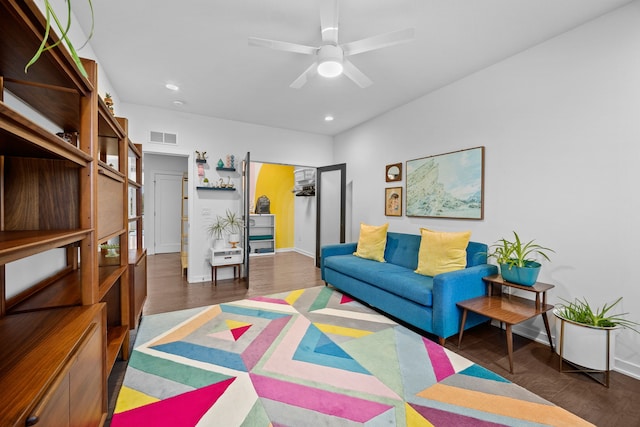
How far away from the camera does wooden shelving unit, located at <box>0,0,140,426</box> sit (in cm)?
87

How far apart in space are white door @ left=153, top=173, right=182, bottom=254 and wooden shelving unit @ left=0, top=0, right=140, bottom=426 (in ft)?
18.3

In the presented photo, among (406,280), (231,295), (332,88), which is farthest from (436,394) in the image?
(332,88)

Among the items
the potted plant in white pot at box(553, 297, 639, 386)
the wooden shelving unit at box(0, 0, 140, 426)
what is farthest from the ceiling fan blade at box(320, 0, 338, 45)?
the potted plant in white pot at box(553, 297, 639, 386)

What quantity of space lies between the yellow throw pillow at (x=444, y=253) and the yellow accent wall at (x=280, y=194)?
5172 mm

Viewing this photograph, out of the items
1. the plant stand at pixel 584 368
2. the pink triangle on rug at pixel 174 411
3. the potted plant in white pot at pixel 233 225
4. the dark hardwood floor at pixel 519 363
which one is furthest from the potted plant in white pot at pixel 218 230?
the plant stand at pixel 584 368

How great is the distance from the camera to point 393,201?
4207 mm

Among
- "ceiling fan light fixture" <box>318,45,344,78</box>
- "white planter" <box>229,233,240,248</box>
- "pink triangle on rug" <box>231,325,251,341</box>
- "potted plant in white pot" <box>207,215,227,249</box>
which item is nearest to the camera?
"ceiling fan light fixture" <box>318,45,344,78</box>

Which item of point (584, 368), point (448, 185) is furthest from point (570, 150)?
point (584, 368)

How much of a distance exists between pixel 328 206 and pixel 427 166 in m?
2.34

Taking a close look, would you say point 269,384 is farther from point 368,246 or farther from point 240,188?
point 240,188

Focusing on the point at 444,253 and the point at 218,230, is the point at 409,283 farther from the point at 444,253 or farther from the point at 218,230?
the point at 218,230

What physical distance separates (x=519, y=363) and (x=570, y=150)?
1850mm

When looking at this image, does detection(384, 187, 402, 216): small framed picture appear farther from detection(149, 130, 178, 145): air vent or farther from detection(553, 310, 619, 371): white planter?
detection(149, 130, 178, 145): air vent

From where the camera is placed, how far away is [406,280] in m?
2.81
